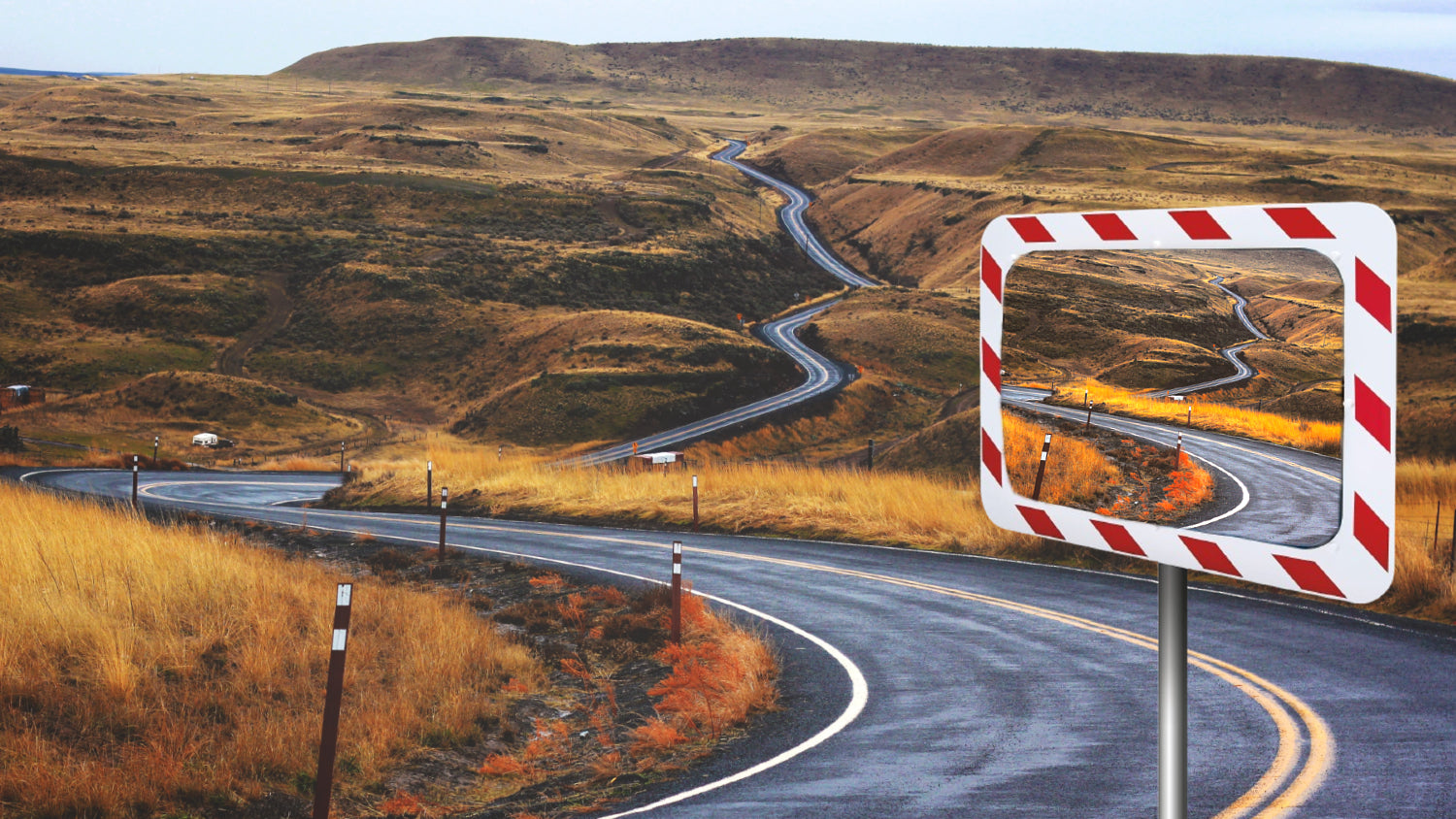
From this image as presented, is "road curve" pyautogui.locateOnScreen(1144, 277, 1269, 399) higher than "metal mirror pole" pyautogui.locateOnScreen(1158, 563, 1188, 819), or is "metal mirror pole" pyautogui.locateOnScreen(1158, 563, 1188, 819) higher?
"road curve" pyautogui.locateOnScreen(1144, 277, 1269, 399)

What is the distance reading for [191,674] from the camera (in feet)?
31.9

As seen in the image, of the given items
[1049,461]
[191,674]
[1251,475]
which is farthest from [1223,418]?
[191,674]

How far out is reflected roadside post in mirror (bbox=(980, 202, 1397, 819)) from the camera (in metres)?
2.50

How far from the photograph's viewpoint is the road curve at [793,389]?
56.2 m

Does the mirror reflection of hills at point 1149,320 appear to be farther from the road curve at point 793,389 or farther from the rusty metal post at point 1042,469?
the road curve at point 793,389

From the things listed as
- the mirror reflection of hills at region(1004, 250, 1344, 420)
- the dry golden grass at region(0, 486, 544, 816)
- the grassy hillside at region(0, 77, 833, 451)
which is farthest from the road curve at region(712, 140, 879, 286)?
the mirror reflection of hills at region(1004, 250, 1344, 420)

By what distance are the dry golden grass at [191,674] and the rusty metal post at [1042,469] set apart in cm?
613

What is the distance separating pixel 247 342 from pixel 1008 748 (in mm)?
77452

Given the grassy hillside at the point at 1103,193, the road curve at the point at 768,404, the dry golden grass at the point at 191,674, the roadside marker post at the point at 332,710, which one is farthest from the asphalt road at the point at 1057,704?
the road curve at the point at 768,404

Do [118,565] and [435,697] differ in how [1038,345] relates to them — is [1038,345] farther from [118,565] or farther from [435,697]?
[118,565]

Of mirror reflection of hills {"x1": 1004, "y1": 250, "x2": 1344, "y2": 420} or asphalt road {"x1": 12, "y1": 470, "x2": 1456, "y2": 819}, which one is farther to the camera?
asphalt road {"x1": 12, "y1": 470, "x2": 1456, "y2": 819}

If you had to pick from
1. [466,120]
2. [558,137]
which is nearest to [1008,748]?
[558,137]

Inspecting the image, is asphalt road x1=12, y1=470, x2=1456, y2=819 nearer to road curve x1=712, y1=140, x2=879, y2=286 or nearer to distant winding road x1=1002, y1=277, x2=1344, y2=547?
distant winding road x1=1002, y1=277, x2=1344, y2=547

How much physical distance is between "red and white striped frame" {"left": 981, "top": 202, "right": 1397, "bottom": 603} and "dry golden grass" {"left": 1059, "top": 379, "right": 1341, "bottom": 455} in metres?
0.12
